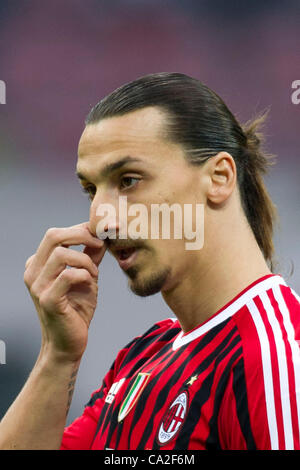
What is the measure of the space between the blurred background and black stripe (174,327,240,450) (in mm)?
3247

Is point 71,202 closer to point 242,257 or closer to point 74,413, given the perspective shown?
point 74,413

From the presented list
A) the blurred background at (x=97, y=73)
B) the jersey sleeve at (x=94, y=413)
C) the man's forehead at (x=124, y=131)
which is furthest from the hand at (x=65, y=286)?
the blurred background at (x=97, y=73)

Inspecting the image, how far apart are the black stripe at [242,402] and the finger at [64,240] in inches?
24.2

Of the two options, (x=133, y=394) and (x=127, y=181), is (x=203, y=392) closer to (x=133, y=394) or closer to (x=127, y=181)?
(x=133, y=394)

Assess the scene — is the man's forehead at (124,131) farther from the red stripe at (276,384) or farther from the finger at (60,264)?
the red stripe at (276,384)

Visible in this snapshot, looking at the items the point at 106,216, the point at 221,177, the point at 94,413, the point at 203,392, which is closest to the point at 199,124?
the point at 221,177

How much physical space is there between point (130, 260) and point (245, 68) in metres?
4.12

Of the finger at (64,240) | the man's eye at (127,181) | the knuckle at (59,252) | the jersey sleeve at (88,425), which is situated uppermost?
the man's eye at (127,181)

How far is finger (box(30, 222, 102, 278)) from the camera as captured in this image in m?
2.13

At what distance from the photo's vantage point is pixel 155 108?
2.15 metres

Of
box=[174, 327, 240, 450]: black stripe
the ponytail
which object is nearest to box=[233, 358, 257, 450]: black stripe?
box=[174, 327, 240, 450]: black stripe

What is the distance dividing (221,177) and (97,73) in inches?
164

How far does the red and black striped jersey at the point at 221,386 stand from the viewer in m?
1.64

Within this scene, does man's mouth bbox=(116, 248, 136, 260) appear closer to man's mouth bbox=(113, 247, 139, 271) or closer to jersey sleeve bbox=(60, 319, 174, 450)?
man's mouth bbox=(113, 247, 139, 271)
